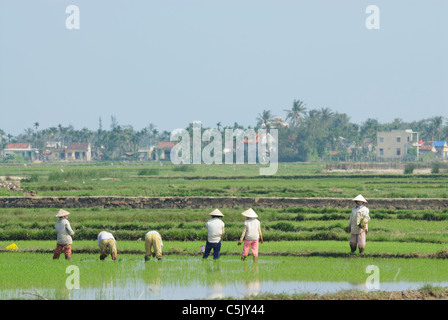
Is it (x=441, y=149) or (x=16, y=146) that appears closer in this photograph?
(x=441, y=149)

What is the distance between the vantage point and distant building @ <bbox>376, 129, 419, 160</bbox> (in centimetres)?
11196

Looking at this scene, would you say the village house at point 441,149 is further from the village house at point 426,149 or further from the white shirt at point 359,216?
the white shirt at point 359,216

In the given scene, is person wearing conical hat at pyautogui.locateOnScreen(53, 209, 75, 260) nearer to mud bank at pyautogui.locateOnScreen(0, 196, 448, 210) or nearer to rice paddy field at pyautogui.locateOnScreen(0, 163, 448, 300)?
rice paddy field at pyautogui.locateOnScreen(0, 163, 448, 300)

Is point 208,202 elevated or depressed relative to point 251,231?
depressed

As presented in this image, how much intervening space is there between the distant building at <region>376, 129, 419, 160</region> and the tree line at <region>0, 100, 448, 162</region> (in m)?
13.3

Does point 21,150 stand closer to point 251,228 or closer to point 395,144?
point 395,144

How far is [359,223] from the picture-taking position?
1454 centimetres

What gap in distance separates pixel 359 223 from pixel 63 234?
6202mm

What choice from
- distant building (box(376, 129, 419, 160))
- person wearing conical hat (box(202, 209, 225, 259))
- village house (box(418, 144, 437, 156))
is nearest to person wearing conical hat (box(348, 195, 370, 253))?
person wearing conical hat (box(202, 209, 225, 259))

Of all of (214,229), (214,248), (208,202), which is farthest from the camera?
(208,202)

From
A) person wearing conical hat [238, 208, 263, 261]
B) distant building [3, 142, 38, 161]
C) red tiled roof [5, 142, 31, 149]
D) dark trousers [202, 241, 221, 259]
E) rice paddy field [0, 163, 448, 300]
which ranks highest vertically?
red tiled roof [5, 142, 31, 149]

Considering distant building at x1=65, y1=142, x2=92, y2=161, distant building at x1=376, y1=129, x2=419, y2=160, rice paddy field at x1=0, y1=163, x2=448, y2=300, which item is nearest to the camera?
rice paddy field at x1=0, y1=163, x2=448, y2=300

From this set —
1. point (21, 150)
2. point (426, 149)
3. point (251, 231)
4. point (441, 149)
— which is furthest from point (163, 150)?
point (251, 231)
